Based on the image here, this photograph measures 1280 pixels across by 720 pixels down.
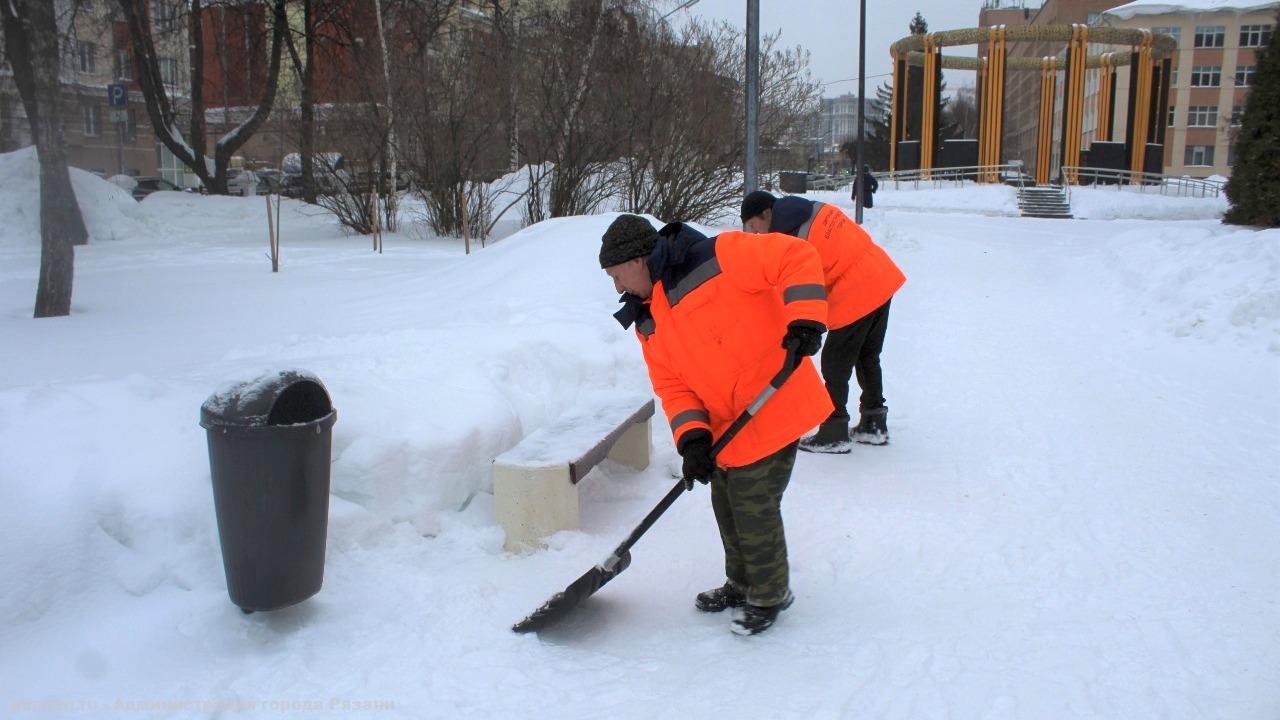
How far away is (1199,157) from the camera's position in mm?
62656

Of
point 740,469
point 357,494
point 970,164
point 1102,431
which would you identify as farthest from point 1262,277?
point 970,164

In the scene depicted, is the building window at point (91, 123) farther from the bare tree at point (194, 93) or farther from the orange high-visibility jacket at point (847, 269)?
the orange high-visibility jacket at point (847, 269)

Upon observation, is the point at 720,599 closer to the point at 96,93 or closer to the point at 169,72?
the point at 96,93

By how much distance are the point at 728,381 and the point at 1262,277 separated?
Result: 25.1 feet

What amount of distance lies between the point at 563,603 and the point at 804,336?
51.5 inches

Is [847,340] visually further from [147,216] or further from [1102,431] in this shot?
[147,216]

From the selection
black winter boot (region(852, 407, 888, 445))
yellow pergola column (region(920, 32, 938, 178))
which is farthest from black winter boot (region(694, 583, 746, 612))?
yellow pergola column (region(920, 32, 938, 178))

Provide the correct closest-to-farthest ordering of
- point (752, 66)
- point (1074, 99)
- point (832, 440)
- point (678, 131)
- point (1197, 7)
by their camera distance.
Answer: point (832, 440)
point (752, 66)
point (678, 131)
point (1074, 99)
point (1197, 7)

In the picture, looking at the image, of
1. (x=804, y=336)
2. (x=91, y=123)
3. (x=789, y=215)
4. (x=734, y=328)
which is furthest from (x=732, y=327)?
(x=91, y=123)

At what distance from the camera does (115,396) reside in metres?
4.29

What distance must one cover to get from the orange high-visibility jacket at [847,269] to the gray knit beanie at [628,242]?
1872mm

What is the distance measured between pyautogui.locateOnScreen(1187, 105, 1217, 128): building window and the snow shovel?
7017cm

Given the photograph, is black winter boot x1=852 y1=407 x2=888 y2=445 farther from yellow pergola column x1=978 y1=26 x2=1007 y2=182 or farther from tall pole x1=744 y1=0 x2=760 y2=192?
yellow pergola column x1=978 y1=26 x2=1007 y2=182

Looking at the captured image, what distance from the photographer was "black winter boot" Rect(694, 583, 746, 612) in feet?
12.3
